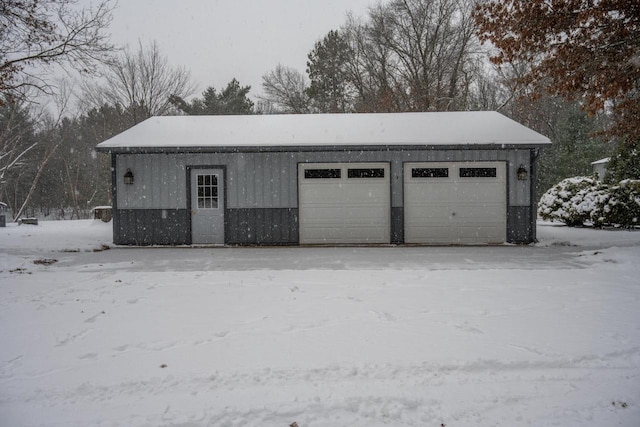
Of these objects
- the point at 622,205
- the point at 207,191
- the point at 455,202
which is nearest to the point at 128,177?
the point at 207,191

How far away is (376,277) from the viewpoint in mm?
6527

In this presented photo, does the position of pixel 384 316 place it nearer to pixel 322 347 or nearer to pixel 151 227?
pixel 322 347

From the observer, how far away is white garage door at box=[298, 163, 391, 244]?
1097cm

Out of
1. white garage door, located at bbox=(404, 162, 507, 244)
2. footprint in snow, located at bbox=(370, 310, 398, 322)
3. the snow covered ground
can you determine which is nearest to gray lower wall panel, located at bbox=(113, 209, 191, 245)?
the snow covered ground

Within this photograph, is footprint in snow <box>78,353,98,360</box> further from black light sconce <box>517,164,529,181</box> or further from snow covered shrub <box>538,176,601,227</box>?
snow covered shrub <box>538,176,601,227</box>

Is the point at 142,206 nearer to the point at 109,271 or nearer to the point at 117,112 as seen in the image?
the point at 109,271

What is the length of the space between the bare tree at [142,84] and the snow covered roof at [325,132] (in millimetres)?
14028

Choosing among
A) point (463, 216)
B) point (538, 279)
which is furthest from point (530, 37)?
point (538, 279)

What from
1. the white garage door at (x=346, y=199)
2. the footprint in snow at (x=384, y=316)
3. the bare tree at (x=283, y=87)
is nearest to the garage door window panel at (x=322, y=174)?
the white garage door at (x=346, y=199)

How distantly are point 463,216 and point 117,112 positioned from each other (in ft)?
75.8

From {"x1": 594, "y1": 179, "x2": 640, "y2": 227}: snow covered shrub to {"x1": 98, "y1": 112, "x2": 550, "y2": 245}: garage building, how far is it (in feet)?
13.5

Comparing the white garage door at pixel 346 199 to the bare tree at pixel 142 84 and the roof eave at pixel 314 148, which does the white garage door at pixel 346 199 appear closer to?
→ the roof eave at pixel 314 148

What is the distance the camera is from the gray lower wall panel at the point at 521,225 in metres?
10.8

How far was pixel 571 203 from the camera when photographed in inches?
562
